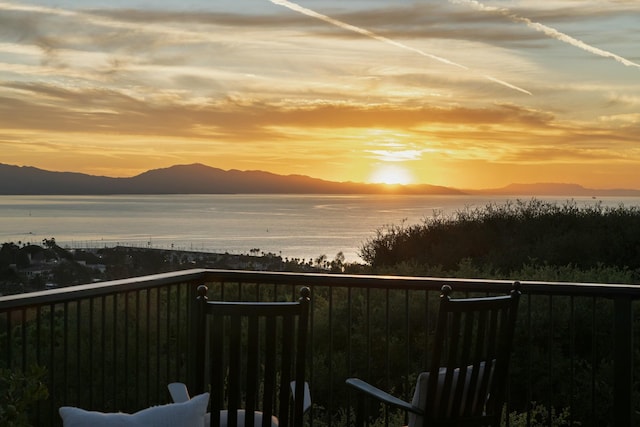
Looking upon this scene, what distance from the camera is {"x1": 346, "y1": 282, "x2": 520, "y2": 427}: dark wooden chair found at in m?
3.26

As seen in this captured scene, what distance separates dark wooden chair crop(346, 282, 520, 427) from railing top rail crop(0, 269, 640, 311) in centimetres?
73

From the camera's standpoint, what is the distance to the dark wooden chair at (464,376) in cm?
326

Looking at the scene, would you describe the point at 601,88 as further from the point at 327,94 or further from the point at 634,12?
the point at 327,94

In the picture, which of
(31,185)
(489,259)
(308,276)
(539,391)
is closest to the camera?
(308,276)

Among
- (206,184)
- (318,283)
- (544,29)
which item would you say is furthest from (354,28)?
(206,184)

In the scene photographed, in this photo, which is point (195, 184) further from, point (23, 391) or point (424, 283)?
point (23, 391)

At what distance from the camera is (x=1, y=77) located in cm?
1255

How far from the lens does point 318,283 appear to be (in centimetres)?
457

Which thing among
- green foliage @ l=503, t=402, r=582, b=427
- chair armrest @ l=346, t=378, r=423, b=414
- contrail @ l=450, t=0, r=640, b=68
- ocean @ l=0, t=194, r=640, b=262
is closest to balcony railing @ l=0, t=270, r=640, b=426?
green foliage @ l=503, t=402, r=582, b=427

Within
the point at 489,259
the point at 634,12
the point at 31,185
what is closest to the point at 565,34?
the point at 634,12

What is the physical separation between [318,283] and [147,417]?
214cm

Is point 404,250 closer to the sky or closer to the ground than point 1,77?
closer to the ground

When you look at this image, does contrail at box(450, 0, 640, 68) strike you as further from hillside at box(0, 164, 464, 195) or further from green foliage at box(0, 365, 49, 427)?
hillside at box(0, 164, 464, 195)

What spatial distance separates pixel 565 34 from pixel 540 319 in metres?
4.62
